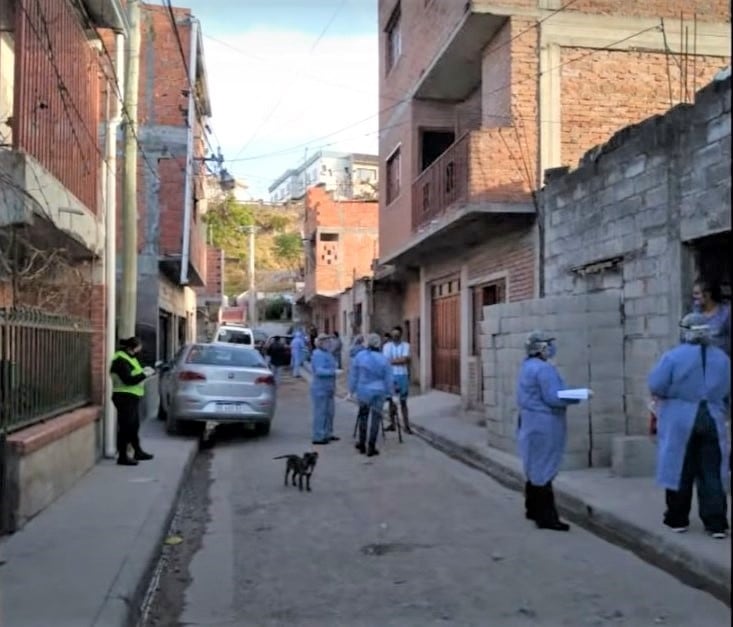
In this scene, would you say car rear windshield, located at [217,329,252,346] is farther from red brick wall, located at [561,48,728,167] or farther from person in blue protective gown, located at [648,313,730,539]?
person in blue protective gown, located at [648,313,730,539]

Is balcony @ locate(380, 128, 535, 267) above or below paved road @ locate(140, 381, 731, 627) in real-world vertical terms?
above

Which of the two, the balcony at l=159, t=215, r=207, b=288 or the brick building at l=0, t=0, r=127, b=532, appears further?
the balcony at l=159, t=215, r=207, b=288

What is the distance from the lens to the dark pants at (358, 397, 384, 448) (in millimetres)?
12383

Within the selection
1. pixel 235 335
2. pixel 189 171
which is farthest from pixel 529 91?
pixel 235 335

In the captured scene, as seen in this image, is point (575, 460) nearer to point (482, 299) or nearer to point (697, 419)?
point (697, 419)

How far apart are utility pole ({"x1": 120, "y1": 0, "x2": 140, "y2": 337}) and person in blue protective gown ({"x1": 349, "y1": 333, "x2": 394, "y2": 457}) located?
10.6 feet

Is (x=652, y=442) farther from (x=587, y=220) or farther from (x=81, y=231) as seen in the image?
(x=81, y=231)

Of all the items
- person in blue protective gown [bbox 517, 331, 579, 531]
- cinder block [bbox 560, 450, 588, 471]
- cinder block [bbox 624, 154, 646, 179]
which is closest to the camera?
person in blue protective gown [bbox 517, 331, 579, 531]

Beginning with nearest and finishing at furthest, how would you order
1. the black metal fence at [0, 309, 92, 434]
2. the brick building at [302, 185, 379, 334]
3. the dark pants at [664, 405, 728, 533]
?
the dark pants at [664, 405, 728, 533], the black metal fence at [0, 309, 92, 434], the brick building at [302, 185, 379, 334]

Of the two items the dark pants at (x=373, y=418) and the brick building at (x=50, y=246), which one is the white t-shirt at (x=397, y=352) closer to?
the dark pants at (x=373, y=418)

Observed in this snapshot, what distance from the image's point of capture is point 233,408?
45.5 feet

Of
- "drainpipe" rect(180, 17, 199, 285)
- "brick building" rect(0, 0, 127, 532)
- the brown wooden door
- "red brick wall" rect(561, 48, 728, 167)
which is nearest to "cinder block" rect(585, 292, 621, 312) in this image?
"red brick wall" rect(561, 48, 728, 167)

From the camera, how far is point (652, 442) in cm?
926

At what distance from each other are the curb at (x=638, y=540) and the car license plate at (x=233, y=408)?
4.61 m
